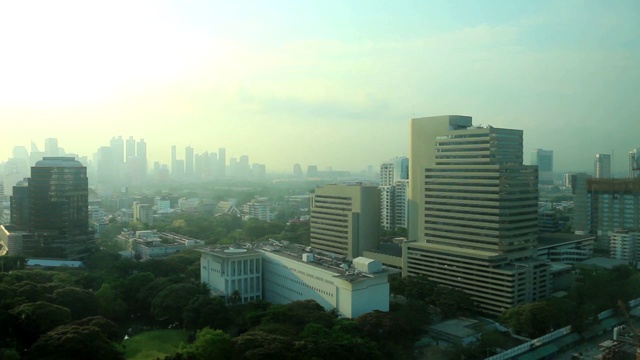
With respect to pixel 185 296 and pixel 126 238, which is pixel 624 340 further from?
pixel 126 238

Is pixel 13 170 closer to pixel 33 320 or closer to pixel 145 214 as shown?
pixel 145 214

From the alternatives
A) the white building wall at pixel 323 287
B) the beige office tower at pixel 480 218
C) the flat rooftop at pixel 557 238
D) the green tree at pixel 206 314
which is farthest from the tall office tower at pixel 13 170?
the flat rooftop at pixel 557 238

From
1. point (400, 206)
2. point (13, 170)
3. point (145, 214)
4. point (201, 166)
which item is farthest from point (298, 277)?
point (201, 166)

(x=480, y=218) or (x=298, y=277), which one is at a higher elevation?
(x=480, y=218)

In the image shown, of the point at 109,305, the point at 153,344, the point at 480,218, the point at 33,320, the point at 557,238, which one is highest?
the point at 480,218

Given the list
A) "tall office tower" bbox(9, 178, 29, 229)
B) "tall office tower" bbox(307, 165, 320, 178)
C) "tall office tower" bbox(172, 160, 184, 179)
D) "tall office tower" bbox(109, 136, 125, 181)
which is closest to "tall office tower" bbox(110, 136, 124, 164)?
"tall office tower" bbox(109, 136, 125, 181)

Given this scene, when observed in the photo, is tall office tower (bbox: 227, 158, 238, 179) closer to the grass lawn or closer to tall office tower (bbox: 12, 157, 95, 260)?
tall office tower (bbox: 12, 157, 95, 260)

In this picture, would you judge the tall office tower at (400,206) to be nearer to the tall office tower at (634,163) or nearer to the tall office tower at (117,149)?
the tall office tower at (634,163)
